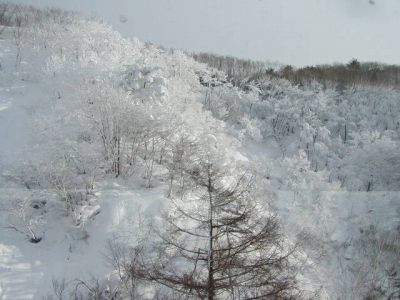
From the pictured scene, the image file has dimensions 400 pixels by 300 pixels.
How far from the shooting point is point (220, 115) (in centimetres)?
4656

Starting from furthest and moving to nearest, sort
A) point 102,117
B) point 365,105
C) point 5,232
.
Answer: point 365,105, point 102,117, point 5,232

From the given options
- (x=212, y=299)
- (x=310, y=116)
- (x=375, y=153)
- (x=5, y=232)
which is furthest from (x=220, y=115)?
(x=212, y=299)

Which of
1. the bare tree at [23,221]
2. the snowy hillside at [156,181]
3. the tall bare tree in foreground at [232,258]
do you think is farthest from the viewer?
the bare tree at [23,221]

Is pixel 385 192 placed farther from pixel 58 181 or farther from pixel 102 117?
pixel 58 181

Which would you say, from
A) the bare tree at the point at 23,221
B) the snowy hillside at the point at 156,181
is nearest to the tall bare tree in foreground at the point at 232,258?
the snowy hillside at the point at 156,181

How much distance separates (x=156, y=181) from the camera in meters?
26.5

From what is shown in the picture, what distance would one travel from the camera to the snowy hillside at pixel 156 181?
1290cm

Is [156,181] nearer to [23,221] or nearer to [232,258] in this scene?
[23,221]

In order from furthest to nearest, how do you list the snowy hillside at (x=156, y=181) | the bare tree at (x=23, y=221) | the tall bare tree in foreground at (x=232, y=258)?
1. the bare tree at (x=23, y=221)
2. the snowy hillside at (x=156, y=181)
3. the tall bare tree in foreground at (x=232, y=258)

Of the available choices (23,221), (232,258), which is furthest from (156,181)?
(232,258)

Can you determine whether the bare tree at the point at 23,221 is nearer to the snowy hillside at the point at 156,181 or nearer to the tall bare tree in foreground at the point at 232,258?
the snowy hillside at the point at 156,181

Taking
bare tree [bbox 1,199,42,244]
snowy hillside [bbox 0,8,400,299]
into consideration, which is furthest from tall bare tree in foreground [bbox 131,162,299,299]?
bare tree [bbox 1,199,42,244]

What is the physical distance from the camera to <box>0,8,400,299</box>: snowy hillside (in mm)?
12898

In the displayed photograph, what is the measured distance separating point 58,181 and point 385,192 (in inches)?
1188
